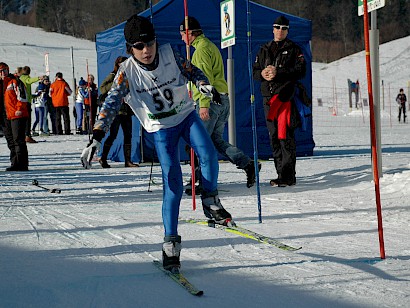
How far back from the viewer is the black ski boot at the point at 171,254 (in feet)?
14.4

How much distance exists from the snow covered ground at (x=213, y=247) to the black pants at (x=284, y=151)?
0.24 meters

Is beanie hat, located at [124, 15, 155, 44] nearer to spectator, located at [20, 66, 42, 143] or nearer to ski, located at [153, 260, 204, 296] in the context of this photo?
ski, located at [153, 260, 204, 296]

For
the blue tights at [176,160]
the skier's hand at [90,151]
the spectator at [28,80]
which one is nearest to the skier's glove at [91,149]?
the skier's hand at [90,151]

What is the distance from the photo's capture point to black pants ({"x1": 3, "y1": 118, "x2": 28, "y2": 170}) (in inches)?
455

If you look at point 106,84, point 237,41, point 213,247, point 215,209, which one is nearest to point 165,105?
point 215,209

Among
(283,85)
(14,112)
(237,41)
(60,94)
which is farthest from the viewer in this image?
(60,94)

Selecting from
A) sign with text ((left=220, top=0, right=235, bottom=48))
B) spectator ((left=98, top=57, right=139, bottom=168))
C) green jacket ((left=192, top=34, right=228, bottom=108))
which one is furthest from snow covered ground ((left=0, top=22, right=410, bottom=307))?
sign with text ((left=220, top=0, right=235, bottom=48))

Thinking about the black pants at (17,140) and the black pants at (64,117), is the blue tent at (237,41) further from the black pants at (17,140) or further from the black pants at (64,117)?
the black pants at (64,117)

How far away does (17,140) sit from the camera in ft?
38.2

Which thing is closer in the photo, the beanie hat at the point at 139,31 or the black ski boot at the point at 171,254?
the black ski boot at the point at 171,254

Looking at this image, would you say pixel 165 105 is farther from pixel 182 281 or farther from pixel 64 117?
pixel 64 117

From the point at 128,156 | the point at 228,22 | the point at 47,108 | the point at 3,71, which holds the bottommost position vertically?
the point at 128,156

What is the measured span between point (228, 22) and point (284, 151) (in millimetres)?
3232

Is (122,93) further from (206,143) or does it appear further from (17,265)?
(17,265)
